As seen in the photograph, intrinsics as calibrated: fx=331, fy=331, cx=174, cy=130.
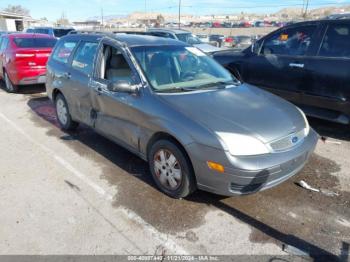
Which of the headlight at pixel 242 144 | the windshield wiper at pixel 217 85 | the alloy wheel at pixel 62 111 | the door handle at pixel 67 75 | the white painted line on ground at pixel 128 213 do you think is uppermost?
the windshield wiper at pixel 217 85

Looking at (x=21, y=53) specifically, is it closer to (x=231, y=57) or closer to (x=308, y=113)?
(x=231, y=57)

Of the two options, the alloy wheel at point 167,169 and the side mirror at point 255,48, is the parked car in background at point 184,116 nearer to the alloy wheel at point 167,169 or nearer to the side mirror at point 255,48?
the alloy wheel at point 167,169

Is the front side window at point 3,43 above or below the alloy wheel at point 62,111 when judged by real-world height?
above

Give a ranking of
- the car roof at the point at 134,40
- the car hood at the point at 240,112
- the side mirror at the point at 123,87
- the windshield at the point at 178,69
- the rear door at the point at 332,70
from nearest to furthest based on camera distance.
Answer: the car hood at the point at 240,112 < the side mirror at the point at 123,87 < the windshield at the point at 178,69 < the car roof at the point at 134,40 < the rear door at the point at 332,70

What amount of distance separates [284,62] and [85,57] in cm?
340

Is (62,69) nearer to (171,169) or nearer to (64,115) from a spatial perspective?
(64,115)

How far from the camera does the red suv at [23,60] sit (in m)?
8.75

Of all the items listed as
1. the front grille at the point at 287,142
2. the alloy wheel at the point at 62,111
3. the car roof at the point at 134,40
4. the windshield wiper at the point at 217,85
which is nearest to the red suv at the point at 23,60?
the alloy wheel at the point at 62,111

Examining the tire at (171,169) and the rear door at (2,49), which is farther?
the rear door at (2,49)

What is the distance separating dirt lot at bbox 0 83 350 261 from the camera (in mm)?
2959

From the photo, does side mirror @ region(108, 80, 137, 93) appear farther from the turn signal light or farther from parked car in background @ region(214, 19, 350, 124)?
parked car in background @ region(214, 19, 350, 124)

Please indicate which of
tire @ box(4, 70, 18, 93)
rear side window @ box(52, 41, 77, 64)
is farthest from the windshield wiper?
tire @ box(4, 70, 18, 93)

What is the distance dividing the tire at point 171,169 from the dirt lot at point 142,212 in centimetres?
14

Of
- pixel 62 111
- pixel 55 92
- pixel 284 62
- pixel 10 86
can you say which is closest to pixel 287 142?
pixel 284 62
